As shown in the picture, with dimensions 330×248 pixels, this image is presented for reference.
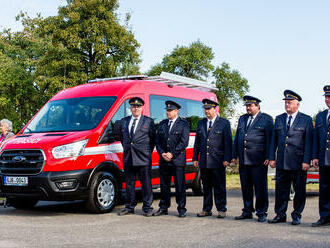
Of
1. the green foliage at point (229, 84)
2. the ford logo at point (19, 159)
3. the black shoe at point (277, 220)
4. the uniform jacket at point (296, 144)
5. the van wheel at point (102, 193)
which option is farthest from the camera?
the green foliage at point (229, 84)

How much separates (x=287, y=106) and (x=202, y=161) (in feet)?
5.78

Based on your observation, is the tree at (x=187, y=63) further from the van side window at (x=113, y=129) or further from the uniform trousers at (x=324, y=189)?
the uniform trousers at (x=324, y=189)

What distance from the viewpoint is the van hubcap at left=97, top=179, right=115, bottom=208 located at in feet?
28.6

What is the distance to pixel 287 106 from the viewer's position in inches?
301

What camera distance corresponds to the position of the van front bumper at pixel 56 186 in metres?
8.20

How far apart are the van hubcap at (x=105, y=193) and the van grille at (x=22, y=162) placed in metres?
1.13

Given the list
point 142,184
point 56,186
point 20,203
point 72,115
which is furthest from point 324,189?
point 20,203

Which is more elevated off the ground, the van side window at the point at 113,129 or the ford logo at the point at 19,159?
the van side window at the point at 113,129

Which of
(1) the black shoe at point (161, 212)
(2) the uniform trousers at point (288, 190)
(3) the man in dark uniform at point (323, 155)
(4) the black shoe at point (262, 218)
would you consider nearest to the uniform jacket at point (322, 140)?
(3) the man in dark uniform at point (323, 155)

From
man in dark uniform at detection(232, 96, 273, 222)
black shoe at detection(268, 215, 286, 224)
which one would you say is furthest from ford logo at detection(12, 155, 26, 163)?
black shoe at detection(268, 215, 286, 224)

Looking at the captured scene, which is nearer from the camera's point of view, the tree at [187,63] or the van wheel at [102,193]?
the van wheel at [102,193]

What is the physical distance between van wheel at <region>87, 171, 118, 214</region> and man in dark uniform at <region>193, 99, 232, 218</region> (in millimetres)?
1623

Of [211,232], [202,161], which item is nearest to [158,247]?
[211,232]

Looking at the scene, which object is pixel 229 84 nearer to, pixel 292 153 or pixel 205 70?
pixel 205 70
